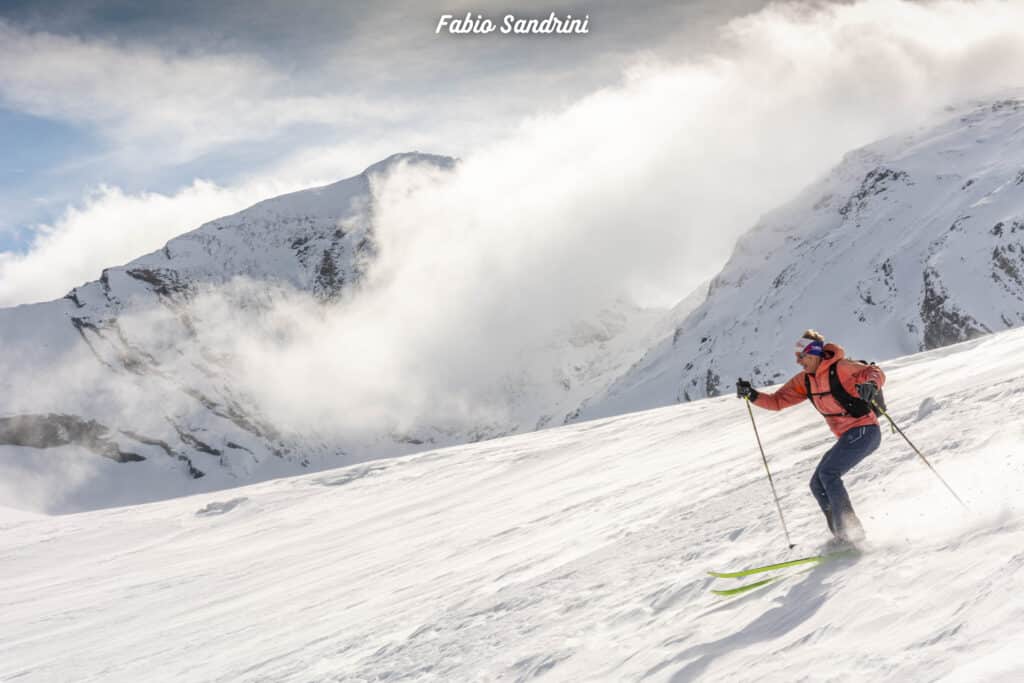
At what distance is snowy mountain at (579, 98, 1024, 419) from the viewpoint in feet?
374

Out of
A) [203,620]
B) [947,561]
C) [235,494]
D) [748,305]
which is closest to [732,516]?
[947,561]

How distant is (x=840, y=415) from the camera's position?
23.2 ft

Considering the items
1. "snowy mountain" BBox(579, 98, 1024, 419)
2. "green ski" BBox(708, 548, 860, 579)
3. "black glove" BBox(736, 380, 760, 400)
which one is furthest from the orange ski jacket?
"snowy mountain" BBox(579, 98, 1024, 419)

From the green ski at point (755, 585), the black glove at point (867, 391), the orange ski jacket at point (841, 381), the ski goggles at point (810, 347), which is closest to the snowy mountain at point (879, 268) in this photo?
the orange ski jacket at point (841, 381)

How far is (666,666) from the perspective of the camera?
19.0 ft

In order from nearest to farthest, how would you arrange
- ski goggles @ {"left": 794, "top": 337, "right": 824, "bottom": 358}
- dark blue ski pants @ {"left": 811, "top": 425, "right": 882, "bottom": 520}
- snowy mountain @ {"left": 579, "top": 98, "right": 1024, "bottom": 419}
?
dark blue ski pants @ {"left": 811, "top": 425, "right": 882, "bottom": 520}
ski goggles @ {"left": 794, "top": 337, "right": 824, "bottom": 358}
snowy mountain @ {"left": 579, "top": 98, "right": 1024, "bottom": 419}

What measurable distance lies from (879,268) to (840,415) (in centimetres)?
14563

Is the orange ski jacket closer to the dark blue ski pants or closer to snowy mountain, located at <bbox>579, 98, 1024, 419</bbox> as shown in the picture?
the dark blue ski pants

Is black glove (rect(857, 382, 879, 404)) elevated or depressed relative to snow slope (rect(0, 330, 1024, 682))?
elevated

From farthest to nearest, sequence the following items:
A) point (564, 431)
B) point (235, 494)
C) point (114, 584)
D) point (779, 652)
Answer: point (235, 494) → point (564, 431) → point (114, 584) → point (779, 652)

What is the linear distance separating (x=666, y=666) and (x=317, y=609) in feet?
28.2

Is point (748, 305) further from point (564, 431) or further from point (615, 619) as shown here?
point (615, 619)

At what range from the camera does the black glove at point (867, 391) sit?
653cm

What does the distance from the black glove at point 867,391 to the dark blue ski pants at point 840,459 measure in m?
0.50
